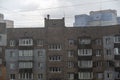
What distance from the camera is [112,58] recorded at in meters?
58.0

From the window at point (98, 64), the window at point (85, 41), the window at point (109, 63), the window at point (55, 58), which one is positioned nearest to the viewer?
the window at point (109, 63)

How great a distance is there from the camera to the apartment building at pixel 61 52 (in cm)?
5856

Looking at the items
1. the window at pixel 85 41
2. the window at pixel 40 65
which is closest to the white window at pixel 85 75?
the window at pixel 85 41

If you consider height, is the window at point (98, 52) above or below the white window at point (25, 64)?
above

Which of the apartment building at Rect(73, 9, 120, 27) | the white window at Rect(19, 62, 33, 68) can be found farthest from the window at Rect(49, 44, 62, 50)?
the apartment building at Rect(73, 9, 120, 27)

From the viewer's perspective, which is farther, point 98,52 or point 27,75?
point 27,75

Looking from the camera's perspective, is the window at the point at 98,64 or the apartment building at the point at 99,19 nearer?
the window at the point at 98,64

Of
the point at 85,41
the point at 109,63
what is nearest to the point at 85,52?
the point at 85,41

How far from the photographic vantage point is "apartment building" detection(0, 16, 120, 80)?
58562 millimetres

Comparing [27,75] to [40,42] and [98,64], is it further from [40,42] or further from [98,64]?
[98,64]

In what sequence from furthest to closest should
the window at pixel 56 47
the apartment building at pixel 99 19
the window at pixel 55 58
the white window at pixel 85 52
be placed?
1. the apartment building at pixel 99 19
2. the window at pixel 56 47
3. the window at pixel 55 58
4. the white window at pixel 85 52

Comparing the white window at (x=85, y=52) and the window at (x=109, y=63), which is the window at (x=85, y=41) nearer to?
the white window at (x=85, y=52)

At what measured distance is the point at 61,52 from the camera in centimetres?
6012

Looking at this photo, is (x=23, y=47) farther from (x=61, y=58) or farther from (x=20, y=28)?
(x=61, y=58)
